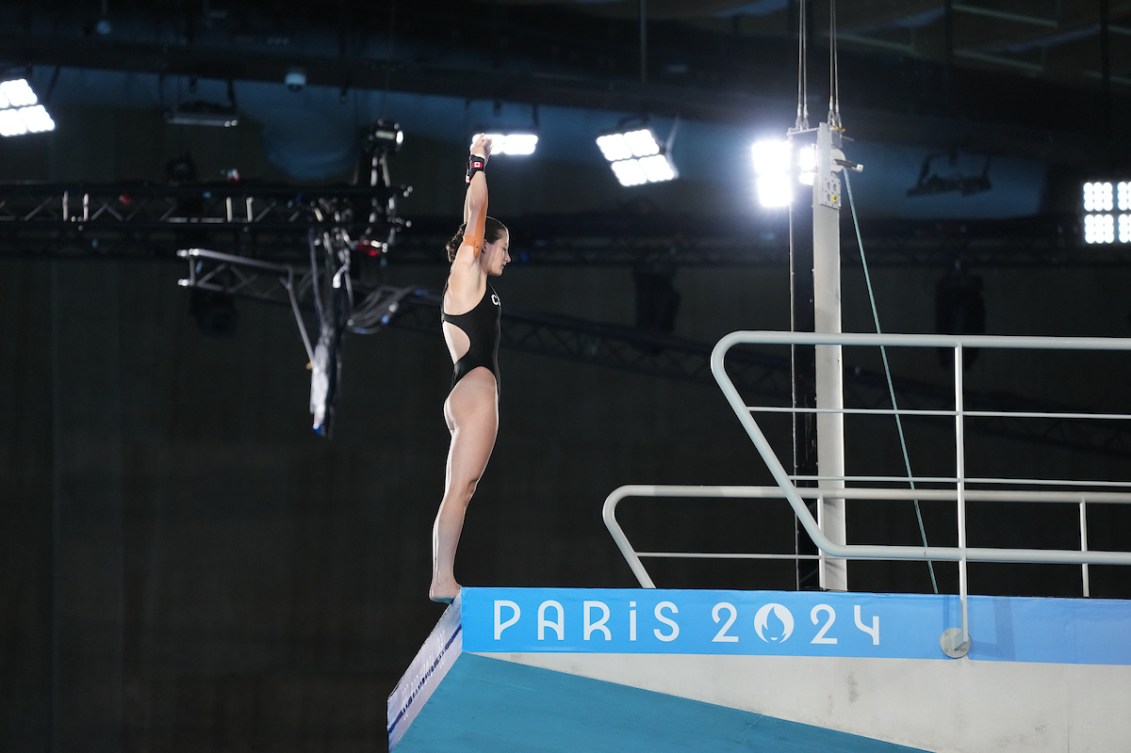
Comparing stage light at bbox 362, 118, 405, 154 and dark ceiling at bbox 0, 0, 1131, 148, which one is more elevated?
dark ceiling at bbox 0, 0, 1131, 148

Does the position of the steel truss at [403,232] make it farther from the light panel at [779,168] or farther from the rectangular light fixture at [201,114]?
the light panel at [779,168]

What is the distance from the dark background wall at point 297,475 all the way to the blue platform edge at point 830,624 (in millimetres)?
10330

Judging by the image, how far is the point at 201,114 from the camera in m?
11.5

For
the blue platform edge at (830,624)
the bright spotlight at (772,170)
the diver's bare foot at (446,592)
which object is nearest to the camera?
the blue platform edge at (830,624)

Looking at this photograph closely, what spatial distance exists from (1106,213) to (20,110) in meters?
9.86

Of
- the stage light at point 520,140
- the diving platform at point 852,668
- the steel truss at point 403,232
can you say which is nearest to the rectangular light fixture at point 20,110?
the steel truss at point 403,232

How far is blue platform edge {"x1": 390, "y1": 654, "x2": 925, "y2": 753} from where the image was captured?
4.12 meters

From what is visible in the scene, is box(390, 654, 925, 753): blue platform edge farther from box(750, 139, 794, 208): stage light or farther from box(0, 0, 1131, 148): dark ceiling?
box(0, 0, 1131, 148): dark ceiling

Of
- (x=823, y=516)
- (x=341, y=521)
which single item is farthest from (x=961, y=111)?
(x=823, y=516)

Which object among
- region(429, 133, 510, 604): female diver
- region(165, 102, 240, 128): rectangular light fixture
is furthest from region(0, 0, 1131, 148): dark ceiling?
region(429, 133, 510, 604): female diver

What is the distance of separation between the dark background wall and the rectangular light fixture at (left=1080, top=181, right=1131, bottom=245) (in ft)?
6.92

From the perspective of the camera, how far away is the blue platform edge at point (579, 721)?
4125mm

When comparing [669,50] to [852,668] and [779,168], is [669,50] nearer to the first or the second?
[779,168]

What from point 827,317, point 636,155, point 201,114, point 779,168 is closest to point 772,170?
point 779,168
